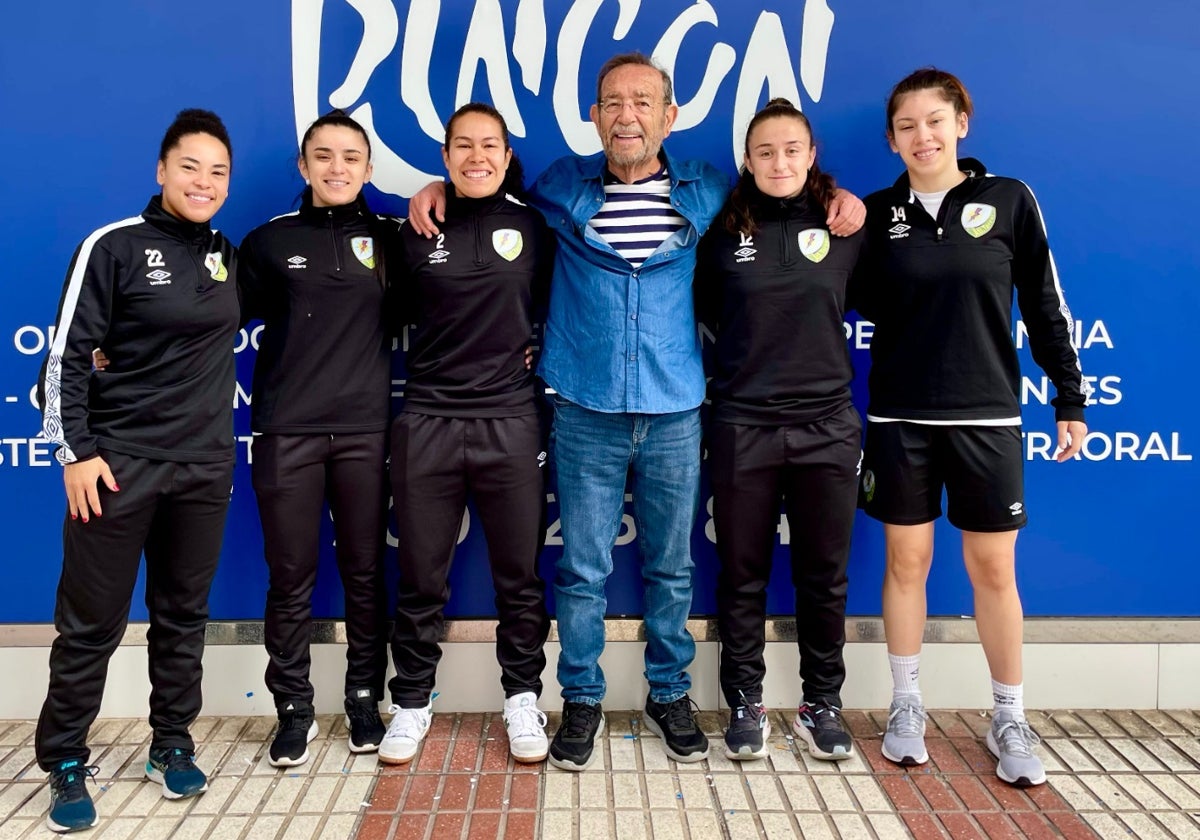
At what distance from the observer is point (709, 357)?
296 centimetres

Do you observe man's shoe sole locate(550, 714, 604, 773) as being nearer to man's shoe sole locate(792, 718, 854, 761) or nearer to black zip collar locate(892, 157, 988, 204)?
man's shoe sole locate(792, 718, 854, 761)

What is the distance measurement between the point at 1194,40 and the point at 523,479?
8.76 feet

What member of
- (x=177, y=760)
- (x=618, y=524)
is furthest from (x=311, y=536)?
(x=618, y=524)

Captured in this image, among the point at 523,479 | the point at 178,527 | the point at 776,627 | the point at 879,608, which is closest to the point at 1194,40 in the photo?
the point at 879,608

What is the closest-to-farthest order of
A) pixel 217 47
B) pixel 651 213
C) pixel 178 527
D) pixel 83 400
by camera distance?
pixel 83 400 → pixel 178 527 → pixel 651 213 → pixel 217 47

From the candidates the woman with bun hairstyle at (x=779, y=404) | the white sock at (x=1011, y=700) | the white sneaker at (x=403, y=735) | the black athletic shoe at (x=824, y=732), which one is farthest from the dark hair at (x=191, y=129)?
the white sock at (x=1011, y=700)

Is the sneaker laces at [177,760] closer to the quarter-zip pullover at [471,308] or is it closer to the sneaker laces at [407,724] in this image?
the sneaker laces at [407,724]

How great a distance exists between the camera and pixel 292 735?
2.63m

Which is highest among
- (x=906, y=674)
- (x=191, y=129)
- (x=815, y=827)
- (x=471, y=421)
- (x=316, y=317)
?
(x=191, y=129)

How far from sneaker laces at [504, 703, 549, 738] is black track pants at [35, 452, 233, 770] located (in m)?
0.92

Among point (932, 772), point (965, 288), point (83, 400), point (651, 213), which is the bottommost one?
point (932, 772)

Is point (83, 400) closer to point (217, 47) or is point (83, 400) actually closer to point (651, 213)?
point (217, 47)

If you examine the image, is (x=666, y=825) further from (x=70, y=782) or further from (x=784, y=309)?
(x=70, y=782)

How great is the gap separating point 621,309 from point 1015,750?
1.76 meters
